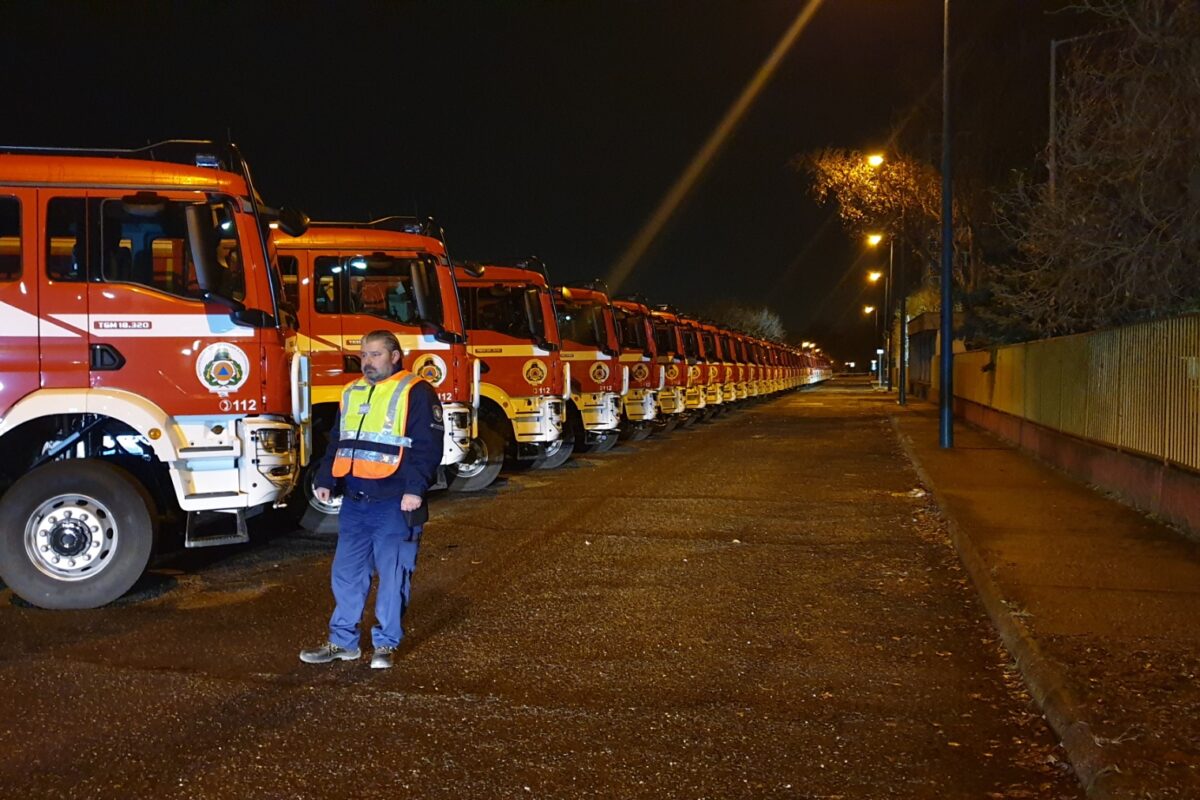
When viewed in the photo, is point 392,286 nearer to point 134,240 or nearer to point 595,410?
point 134,240

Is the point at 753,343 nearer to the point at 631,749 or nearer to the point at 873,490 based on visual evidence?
the point at 873,490

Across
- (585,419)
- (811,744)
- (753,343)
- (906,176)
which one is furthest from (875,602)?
(753,343)

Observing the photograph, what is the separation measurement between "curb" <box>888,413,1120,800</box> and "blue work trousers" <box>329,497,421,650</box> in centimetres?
322

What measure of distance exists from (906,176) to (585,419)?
17353mm

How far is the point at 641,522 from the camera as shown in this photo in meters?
10.7

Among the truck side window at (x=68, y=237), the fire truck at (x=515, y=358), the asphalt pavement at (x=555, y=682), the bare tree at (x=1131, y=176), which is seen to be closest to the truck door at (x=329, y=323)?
the asphalt pavement at (x=555, y=682)

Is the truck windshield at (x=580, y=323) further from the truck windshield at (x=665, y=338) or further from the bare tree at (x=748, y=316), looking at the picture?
the bare tree at (x=748, y=316)

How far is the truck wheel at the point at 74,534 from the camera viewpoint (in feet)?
22.6

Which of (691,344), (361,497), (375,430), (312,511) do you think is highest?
(691,344)

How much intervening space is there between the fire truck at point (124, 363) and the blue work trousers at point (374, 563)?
5.94ft

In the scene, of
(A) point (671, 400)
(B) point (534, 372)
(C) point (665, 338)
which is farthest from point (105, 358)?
(C) point (665, 338)

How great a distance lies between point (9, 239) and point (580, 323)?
10959 millimetres

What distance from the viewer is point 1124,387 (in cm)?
1148

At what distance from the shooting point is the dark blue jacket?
563 cm
